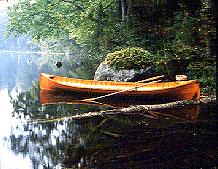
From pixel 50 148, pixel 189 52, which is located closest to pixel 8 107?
pixel 50 148

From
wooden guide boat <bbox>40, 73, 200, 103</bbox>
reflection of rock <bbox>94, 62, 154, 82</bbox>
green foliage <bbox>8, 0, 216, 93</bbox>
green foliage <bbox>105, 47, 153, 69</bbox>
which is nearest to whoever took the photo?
wooden guide boat <bbox>40, 73, 200, 103</bbox>

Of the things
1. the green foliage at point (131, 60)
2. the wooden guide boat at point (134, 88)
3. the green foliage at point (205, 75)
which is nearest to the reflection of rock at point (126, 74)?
the green foliage at point (131, 60)

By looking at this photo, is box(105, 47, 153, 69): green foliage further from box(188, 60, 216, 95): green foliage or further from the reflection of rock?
box(188, 60, 216, 95): green foliage

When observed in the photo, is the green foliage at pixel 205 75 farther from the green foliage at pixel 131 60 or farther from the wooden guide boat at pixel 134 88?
the green foliage at pixel 131 60

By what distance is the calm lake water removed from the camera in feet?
23.7

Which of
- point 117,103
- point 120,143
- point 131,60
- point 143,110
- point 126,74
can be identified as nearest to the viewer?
point 120,143

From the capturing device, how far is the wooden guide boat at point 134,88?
13039mm

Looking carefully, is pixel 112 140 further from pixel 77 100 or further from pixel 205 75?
pixel 205 75

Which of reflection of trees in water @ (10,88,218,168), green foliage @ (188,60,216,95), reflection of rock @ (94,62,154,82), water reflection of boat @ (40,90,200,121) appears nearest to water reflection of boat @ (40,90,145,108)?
water reflection of boat @ (40,90,200,121)

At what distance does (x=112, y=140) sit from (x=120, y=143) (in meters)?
0.32

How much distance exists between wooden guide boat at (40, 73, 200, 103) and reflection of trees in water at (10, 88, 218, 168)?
2828 mm

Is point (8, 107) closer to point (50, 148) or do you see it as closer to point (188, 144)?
point (50, 148)

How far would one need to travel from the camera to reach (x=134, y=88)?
14141 mm

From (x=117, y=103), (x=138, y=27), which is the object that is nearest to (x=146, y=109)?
(x=117, y=103)
